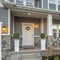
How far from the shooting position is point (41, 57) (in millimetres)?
12555

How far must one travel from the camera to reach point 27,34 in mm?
16172

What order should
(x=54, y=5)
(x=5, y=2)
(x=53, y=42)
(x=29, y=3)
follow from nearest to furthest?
(x=5, y=2) → (x=53, y=42) → (x=29, y=3) → (x=54, y=5)

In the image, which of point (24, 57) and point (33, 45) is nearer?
point (24, 57)

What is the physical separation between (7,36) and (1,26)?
809mm

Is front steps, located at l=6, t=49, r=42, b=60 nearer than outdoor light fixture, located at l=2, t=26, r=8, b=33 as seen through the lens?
Yes

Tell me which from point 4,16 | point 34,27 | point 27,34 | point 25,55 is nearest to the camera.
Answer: point 25,55

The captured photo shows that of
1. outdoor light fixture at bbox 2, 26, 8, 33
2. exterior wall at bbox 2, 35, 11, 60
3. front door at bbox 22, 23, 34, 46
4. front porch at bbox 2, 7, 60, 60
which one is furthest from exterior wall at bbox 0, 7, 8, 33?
front door at bbox 22, 23, 34, 46

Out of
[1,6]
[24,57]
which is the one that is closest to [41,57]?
[24,57]

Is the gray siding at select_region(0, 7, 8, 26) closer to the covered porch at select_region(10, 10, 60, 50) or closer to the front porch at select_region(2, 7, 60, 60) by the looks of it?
the front porch at select_region(2, 7, 60, 60)

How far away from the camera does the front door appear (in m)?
15.9

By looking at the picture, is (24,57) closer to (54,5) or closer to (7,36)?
(7,36)

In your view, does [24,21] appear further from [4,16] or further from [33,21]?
[4,16]

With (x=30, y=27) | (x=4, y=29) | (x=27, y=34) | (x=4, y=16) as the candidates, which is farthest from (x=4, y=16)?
(x=30, y=27)

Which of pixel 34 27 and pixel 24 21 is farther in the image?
pixel 34 27
